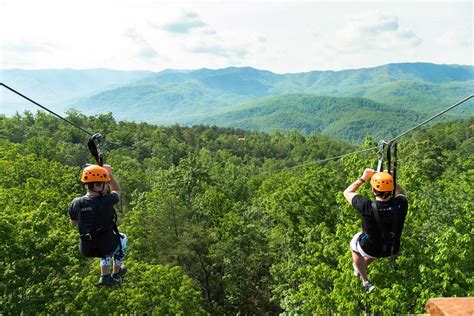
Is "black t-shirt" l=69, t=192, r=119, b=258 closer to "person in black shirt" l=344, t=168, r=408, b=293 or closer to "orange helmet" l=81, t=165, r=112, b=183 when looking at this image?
"orange helmet" l=81, t=165, r=112, b=183

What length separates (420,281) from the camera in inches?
595

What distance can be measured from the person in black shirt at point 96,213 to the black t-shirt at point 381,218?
16.0 ft

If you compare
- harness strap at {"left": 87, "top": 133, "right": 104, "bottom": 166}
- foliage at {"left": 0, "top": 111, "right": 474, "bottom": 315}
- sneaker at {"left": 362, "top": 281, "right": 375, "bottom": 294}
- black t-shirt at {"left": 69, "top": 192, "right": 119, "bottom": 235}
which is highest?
A: harness strap at {"left": 87, "top": 133, "right": 104, "bottom": 166}

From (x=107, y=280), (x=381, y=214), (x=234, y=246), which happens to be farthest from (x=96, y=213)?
(x=234, y=246)

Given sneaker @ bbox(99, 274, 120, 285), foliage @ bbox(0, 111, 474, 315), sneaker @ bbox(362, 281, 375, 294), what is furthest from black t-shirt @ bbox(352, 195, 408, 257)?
foliage @ bbox(0, 111, 474, 315)

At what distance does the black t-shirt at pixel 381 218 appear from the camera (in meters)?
7.21

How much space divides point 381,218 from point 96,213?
5.51 m

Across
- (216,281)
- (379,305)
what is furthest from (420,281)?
(216,281)

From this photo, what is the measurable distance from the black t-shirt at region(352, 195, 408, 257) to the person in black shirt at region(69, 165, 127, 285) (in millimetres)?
4879

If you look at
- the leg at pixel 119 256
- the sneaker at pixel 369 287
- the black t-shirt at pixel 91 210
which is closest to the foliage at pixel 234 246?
the sneaker at pixel 369 287

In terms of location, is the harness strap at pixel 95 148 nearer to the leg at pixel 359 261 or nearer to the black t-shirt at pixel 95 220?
the black t-shirt at pixel 95 220

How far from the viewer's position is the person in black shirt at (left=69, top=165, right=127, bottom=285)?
7.38m

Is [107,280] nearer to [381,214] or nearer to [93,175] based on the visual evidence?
[93,175]

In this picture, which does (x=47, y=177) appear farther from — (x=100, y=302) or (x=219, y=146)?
(x=219, y=146)
